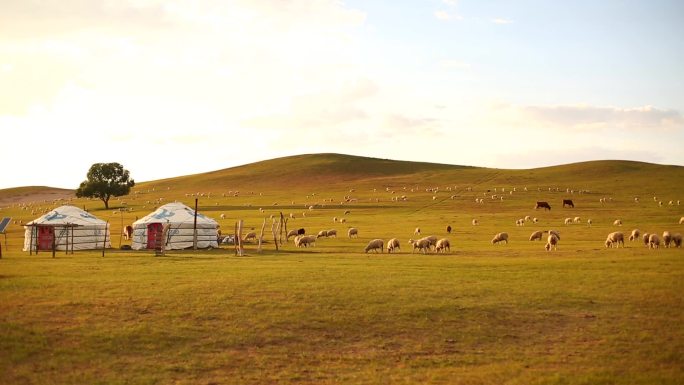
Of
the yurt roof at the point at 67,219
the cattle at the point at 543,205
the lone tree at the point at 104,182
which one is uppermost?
the lone tree at the point at 104,182

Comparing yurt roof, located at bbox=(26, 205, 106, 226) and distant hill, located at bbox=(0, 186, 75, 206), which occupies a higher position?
distant hill, located at bbox=(0, 186, 75, 206)

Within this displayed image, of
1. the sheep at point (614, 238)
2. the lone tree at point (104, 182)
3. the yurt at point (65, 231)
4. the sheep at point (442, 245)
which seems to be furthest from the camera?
the lone tree at point (104, 182)

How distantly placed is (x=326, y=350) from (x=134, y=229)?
31.2 m

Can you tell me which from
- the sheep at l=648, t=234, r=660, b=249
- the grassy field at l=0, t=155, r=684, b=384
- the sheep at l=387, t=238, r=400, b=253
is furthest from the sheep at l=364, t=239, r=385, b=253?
the sheep at l=648, t=234, r=660, b=249

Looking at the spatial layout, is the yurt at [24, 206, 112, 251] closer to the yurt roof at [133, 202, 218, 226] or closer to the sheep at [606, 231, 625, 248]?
the yurt roof at [133, 202, 218, 226]

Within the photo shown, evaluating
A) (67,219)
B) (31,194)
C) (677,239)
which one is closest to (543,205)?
(677,239)

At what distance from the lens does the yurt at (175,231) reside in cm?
4269

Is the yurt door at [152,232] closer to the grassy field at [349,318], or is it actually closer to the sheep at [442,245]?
the grassy field at [349,318]

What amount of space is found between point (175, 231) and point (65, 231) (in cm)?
739

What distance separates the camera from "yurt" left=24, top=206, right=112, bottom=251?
4200 centimetres

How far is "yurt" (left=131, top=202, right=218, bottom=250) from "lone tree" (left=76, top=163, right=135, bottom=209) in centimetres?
5855

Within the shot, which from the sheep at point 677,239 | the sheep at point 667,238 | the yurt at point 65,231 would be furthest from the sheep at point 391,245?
the yurt at point 65,231

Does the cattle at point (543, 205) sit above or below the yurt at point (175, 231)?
above

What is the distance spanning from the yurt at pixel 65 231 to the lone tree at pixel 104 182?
183 feet
